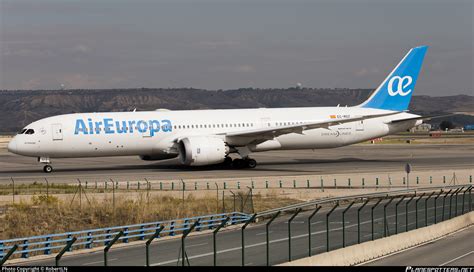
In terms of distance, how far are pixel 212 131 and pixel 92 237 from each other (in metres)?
34.5

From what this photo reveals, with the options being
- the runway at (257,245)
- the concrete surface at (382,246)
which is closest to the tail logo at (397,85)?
the concrete surface at (382,246)

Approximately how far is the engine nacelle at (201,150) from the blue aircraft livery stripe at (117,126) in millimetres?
2358

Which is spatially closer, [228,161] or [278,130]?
[278,130]

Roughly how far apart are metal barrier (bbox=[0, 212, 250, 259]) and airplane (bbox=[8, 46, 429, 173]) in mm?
24299

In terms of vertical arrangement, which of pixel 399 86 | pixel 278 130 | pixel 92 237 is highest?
pixel 399 86

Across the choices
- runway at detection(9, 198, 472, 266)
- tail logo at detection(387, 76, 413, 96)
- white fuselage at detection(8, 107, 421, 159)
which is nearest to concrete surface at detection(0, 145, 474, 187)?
white fuselage at detection(8, 107, 421, 159)

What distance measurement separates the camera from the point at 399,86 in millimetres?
72500

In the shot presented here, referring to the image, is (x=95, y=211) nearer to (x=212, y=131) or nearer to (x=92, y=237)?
(x=92, y=237)

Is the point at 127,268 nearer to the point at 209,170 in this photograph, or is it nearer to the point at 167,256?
the point at 167,256

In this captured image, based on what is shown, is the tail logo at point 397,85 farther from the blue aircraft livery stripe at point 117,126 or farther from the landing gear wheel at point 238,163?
the blue aircraft livery stripe at point 117,126

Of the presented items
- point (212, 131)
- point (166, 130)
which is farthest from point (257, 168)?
point (166, 130)

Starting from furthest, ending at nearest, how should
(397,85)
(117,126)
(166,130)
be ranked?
(397,85)
(166,130)
(117,126)

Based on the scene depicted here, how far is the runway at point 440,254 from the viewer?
→ 2667cm

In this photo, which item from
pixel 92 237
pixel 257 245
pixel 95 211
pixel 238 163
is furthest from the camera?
pixel 238 163
